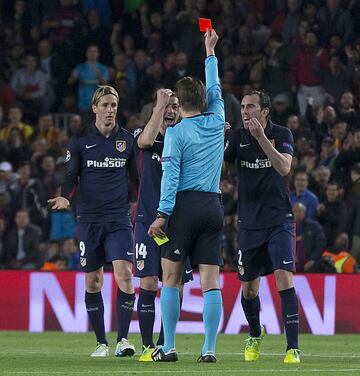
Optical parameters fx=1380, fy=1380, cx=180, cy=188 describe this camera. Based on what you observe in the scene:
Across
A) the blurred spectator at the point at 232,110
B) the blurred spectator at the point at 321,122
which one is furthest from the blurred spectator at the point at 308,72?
the blurred spectator at the point at 232,110

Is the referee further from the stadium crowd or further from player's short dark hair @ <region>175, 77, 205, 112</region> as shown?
the stadium crowd

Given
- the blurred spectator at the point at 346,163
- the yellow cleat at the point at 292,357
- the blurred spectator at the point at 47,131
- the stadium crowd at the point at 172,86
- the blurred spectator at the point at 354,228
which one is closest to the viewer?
the yellow cleat at the point at 292,357

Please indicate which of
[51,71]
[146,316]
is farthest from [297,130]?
[146,316]

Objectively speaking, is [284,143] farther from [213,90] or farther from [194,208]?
[194,208]

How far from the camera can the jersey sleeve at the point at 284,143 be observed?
37.4ft

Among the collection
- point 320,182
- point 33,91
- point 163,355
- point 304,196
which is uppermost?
point 33,91

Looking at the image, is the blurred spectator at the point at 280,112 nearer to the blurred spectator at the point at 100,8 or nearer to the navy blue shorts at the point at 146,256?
the blurred spectator at the point at 100,8

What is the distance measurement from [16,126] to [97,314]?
32.8 feet

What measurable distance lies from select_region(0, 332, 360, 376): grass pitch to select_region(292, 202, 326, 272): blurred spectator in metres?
1.87

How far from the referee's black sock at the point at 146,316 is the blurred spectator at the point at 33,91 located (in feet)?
38.9

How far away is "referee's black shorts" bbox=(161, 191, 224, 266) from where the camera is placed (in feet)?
34.5

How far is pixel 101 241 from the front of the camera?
1205 centimetres

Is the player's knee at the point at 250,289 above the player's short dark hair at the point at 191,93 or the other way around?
the other way around

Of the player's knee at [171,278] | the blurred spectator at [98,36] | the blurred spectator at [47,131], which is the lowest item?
the player's knee at [171,278]
